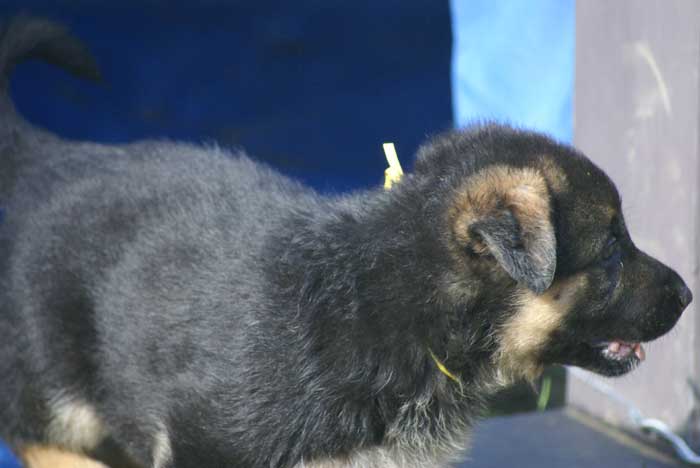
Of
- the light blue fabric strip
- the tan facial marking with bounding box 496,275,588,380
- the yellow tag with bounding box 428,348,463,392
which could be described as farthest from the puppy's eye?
the light blue fabric strip

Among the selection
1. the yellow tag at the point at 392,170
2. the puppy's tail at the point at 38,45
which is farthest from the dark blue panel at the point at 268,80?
the yellow tag at the point at 392,170

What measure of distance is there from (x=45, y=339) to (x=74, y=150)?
90 cm

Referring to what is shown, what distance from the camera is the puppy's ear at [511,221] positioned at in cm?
339

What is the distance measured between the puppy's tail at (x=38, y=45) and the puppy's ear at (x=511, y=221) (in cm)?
229

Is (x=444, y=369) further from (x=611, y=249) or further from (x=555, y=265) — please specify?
(x=611, y=249)

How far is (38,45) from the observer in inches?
199

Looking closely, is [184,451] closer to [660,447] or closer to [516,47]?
[660,447]

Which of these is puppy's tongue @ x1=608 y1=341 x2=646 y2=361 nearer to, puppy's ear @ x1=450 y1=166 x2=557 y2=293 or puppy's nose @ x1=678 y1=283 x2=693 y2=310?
puppy's nose @ x1=678 y1=283 x2=693 y2=310

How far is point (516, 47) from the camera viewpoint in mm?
6562

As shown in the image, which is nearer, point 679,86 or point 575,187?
point 575,187

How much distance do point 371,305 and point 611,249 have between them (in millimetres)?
871

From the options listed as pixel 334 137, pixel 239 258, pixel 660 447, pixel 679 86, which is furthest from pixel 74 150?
pixel 660 447

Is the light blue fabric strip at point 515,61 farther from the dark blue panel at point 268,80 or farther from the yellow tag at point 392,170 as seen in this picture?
the yellow tag at point 392,170

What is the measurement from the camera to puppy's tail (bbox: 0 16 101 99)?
16.5ft
